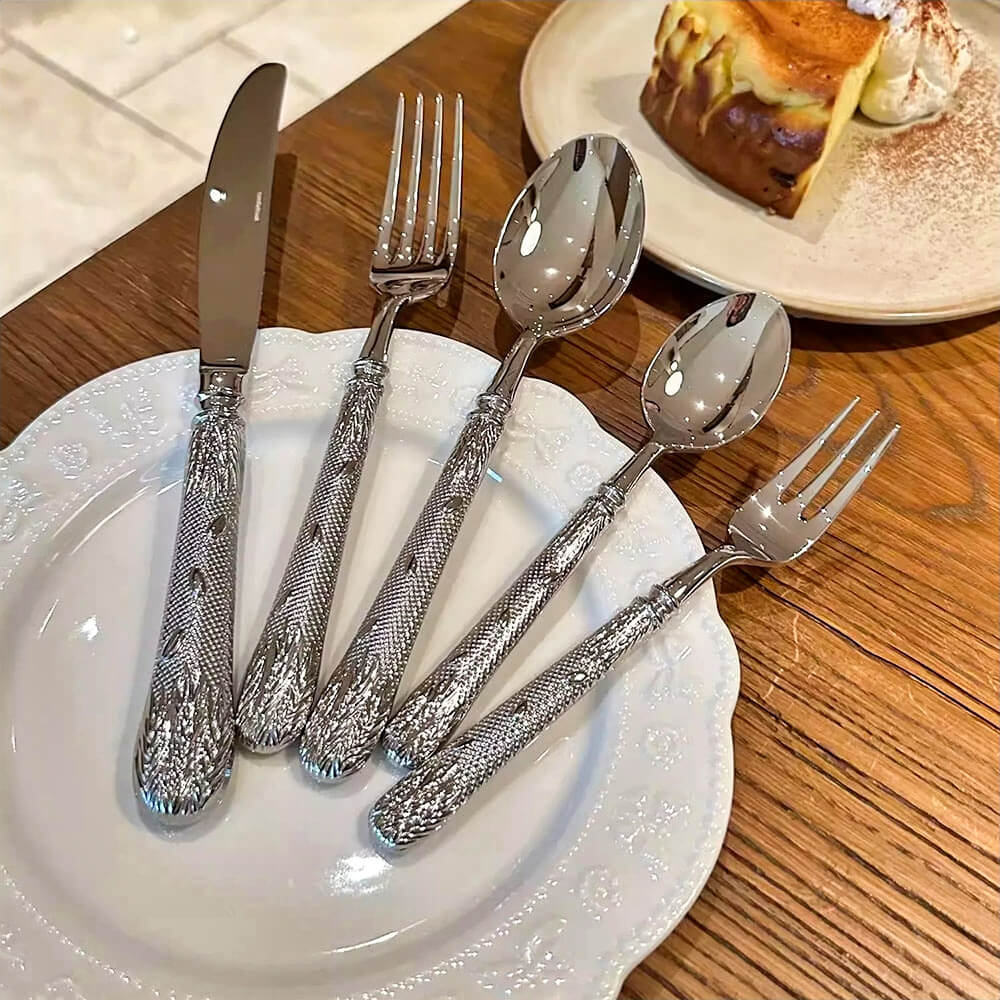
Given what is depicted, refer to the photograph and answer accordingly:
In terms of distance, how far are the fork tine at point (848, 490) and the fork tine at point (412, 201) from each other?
362mm

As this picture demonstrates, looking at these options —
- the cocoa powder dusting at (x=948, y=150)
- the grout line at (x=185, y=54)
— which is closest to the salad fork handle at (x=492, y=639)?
Result: the cocoa powder dusting at (x=948, y=150)

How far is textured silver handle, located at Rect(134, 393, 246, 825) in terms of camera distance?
0.46 m

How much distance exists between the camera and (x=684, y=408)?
659 millimetres

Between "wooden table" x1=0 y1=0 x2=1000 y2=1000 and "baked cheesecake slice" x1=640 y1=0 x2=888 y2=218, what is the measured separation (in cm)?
14

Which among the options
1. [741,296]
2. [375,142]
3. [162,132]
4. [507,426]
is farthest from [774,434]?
[162,132]

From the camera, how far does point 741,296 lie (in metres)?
0.69

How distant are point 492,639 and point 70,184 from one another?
2.20 feet

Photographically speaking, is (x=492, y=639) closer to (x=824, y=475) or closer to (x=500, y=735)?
(x=500, y=735)

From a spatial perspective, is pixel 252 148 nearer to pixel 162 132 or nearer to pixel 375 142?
pixel 375 142

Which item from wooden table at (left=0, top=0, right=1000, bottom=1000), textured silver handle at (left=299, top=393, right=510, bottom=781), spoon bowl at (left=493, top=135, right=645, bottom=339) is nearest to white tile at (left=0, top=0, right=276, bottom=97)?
wooden table at (left=0, top=0, right=1000, bottom=1000)

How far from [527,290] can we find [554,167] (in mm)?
119

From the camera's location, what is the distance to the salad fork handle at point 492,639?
1.64 feet

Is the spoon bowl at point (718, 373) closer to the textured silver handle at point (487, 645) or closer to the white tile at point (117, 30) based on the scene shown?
the textured silver handle at point (487, 645)

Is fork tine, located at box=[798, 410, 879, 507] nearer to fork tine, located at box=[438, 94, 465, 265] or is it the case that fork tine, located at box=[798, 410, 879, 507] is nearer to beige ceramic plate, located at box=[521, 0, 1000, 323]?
beige ceramic plate, located at box=[521, 0, 1000, 323]
